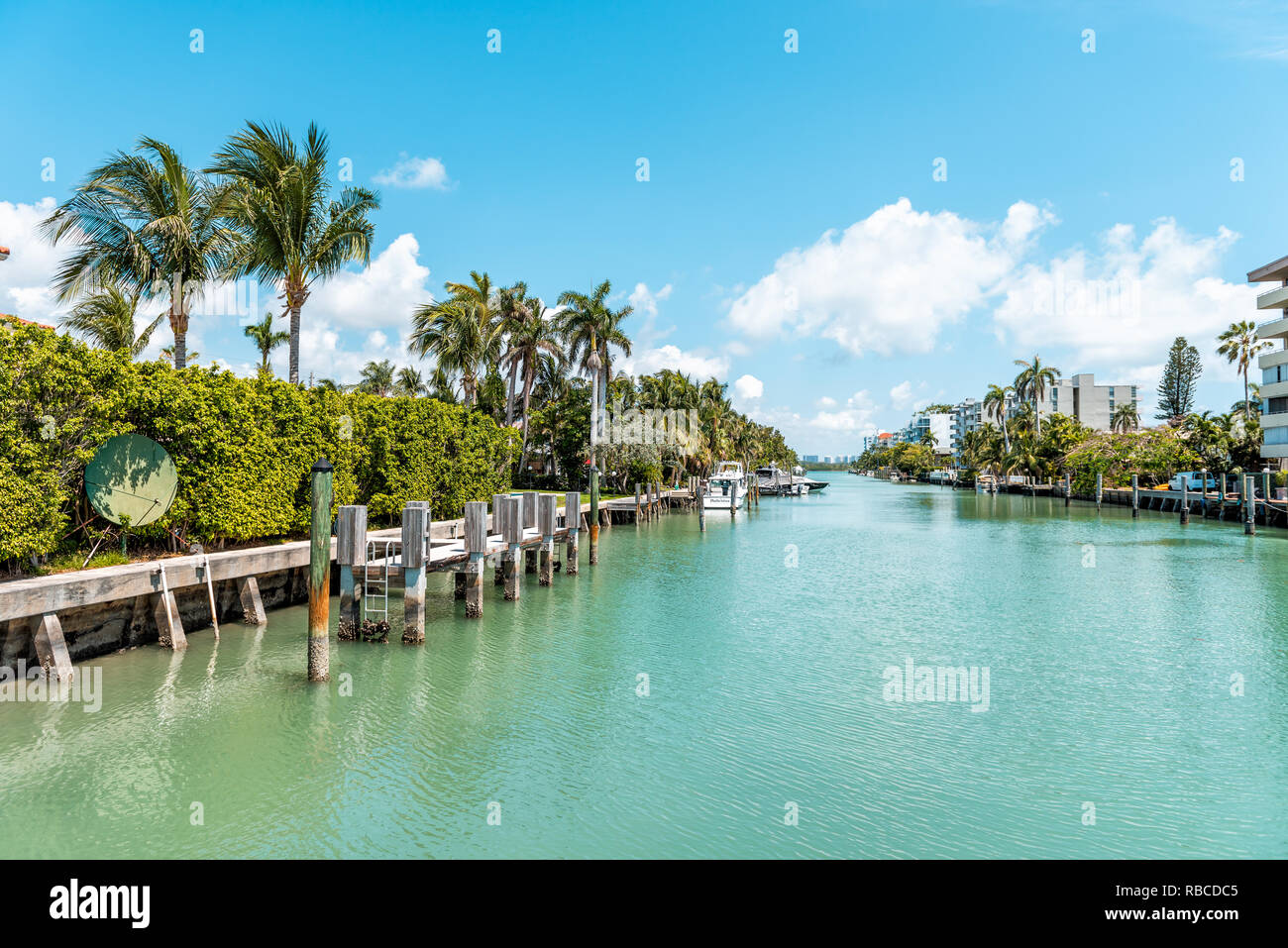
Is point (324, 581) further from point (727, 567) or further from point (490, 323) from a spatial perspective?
point (490, 323)

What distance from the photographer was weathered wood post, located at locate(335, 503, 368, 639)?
1560cm

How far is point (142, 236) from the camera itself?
21422 mm

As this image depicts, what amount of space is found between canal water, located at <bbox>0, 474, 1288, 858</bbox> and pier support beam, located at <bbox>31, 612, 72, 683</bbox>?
76cm

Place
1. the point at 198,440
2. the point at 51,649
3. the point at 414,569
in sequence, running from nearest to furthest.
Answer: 1. the point at 51,649
2. the point at 414,569
3. the point at 198,440

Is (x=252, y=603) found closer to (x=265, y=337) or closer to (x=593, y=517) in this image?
(x=593, y=517)

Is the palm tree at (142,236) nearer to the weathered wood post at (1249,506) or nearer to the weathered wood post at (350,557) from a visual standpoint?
the weathered wood post at (350,557)

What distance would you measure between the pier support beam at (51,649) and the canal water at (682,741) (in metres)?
0.76

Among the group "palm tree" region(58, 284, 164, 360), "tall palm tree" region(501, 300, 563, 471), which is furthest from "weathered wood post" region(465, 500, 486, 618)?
"tall palm tree" region(501, 300, 563, 471)

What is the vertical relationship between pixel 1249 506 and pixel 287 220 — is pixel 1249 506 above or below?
below

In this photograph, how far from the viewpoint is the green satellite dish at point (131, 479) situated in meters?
15.0

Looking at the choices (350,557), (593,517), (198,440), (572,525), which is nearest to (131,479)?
(198,440)

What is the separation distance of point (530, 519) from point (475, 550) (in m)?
8.24
